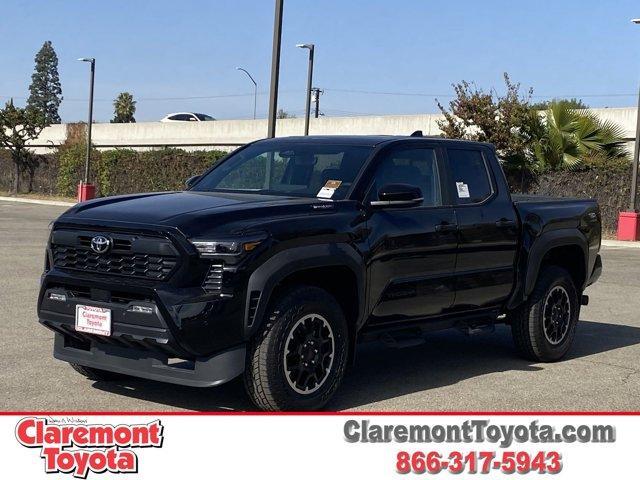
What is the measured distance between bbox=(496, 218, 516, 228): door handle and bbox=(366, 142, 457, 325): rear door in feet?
1.96

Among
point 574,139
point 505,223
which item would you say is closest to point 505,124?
point 574,139

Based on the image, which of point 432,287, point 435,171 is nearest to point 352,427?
point 432,287

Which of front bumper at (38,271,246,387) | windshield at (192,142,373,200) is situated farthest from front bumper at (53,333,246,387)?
windshield at (192,142,373,200)

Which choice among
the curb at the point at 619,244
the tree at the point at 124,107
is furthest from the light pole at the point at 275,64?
the tree at the point at 124,107

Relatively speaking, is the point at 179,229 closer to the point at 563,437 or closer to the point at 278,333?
the point at 278,333

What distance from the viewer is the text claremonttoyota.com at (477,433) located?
5203mm

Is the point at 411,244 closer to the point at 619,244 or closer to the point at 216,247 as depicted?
the point at 216,247

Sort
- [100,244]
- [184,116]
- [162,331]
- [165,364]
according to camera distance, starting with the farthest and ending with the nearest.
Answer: [184,116] < [100,244] < [165,364] < [162,331]

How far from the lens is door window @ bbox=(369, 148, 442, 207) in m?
Answer: 7.23

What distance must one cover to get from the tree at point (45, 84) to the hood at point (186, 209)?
398ft

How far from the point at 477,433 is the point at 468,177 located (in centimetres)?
315

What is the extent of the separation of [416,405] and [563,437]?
66.3 inches

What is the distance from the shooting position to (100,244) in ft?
20.1

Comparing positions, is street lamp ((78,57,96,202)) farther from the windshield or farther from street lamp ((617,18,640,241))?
the windshield
